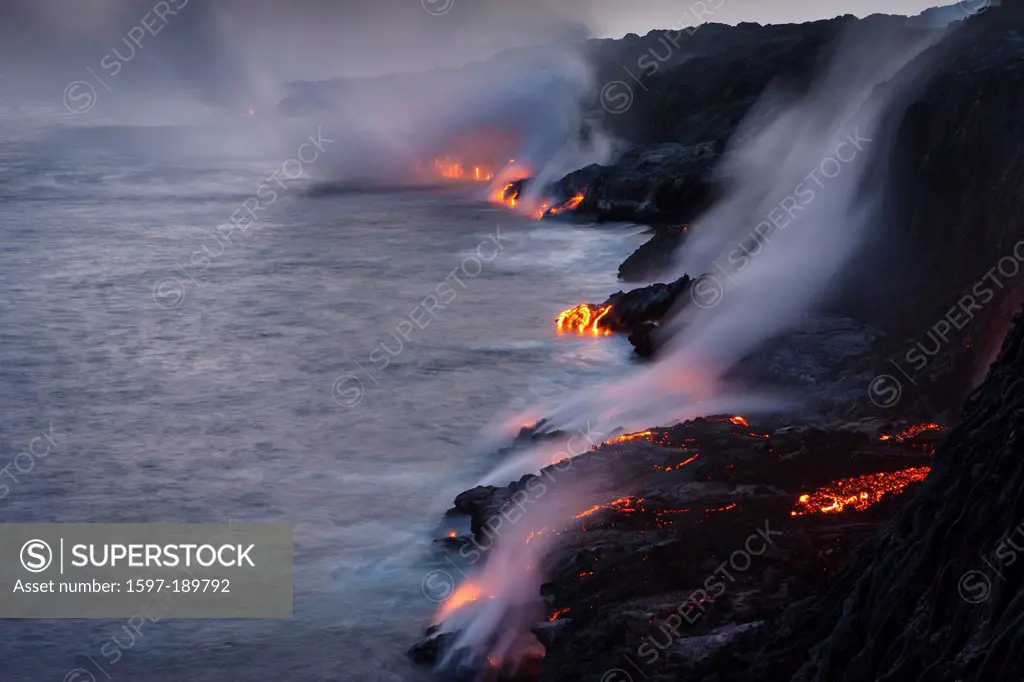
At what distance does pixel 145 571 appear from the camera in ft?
45.8

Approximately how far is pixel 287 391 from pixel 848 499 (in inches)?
499

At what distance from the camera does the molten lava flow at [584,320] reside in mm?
24969

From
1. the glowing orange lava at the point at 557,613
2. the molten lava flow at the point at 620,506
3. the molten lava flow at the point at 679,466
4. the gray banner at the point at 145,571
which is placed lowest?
the glowing orange lava at the point at 557,613

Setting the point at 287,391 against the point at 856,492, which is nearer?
the point at 856,492

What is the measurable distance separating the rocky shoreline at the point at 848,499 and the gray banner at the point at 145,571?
2.17m

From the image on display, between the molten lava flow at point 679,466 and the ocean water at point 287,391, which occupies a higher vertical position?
the ocean water at point 287,391

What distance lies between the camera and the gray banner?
12906 millimetres

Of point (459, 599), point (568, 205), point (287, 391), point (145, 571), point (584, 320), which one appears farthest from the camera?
point (568, 205)

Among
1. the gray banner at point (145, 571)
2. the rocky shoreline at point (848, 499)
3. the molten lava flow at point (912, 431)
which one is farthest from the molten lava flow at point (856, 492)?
the gray banner at point (145, 571)

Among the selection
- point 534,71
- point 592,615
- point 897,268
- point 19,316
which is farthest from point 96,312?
point 534,71

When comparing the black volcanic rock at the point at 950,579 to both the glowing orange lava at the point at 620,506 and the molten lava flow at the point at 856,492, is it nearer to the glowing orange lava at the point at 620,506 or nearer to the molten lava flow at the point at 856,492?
the molten lava flow at the point at 856,492

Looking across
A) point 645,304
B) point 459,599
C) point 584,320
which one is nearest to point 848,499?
point 459,599

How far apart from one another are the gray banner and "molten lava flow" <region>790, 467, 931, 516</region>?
550 cm

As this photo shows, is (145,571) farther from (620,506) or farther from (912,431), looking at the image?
(912,431)
